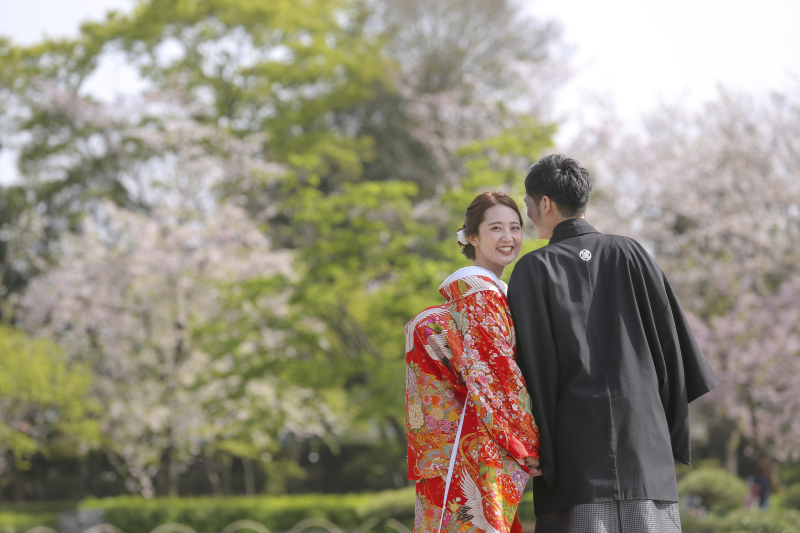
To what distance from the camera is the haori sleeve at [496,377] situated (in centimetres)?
199

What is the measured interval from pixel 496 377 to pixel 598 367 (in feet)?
0.89

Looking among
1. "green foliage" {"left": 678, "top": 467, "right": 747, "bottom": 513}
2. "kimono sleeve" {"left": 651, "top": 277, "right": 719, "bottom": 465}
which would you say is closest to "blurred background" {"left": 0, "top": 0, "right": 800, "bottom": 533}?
"green foliage" {"left": 678, "top": 467, "right": 747, "bottom": 513}

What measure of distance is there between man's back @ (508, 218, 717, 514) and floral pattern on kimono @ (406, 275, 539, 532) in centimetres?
6

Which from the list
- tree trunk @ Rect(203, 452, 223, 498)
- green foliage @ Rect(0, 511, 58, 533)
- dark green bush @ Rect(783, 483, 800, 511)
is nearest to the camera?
dark green bush @ Rect(783, 483, 800, 511)

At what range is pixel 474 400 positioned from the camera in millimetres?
2035

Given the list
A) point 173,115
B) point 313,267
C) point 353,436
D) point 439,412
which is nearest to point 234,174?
point 173,115

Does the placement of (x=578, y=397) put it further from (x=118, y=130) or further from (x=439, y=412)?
(x=118, y=130)

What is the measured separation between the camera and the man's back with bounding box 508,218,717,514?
6.37 ft

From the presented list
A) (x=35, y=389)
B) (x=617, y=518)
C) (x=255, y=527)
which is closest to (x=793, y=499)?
(x=255, y=527)

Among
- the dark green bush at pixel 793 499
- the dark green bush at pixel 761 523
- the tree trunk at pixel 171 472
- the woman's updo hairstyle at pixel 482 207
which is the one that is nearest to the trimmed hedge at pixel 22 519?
the tree trunk at pixel 171 472

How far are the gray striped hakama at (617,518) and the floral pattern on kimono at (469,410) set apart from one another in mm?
163

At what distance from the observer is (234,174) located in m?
12.5

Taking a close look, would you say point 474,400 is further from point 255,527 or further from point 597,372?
point 255,527

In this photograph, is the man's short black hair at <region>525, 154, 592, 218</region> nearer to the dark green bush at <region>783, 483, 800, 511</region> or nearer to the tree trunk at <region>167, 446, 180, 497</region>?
the dark green bush at <region>783, 483, 800, 511</region>
